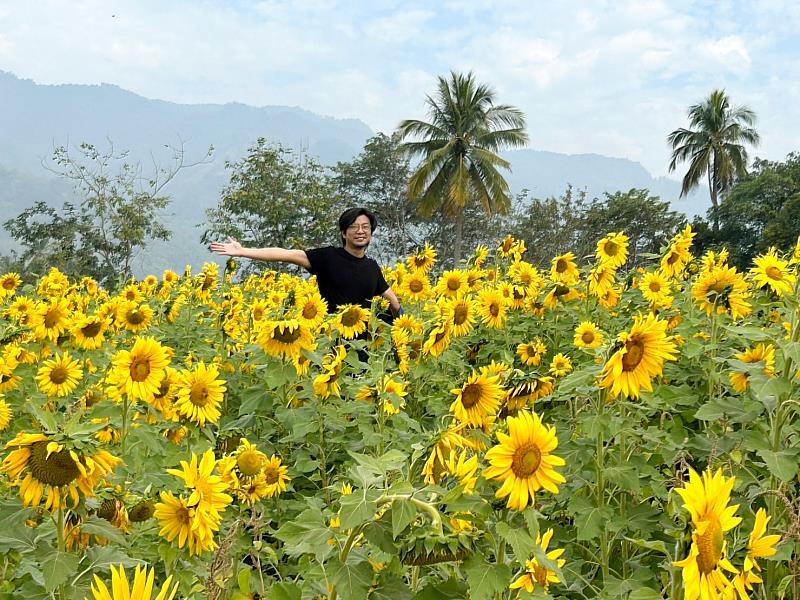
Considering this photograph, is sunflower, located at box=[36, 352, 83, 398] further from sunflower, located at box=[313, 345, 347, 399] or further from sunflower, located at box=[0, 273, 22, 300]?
sunflower, located at box=[0, 273, 22, 300]

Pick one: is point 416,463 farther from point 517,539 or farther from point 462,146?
point 462,146

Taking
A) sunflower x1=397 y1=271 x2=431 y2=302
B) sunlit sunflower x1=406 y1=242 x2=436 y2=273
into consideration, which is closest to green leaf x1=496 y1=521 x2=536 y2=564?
sunflower x1=397 y1=271 x2=431 y2=302

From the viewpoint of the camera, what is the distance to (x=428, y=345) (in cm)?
316

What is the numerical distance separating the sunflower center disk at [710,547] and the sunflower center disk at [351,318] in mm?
2605

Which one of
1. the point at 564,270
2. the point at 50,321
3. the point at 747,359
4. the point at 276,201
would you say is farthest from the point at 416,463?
the point at 276,201

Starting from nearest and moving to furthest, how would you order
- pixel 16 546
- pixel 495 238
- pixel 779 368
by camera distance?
1. pixel 16 546
2. pixel 779 368
3. pixel 495 238

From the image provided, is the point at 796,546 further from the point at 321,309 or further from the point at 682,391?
the point at 321,309

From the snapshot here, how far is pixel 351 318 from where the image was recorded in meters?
3.57

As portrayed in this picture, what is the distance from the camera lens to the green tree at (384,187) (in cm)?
3528

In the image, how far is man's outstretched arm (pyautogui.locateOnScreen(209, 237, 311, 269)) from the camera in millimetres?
4254

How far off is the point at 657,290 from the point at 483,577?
3761 millimetres

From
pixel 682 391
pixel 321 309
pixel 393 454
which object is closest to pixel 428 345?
pixel 321 309

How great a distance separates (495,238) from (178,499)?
32678 mm

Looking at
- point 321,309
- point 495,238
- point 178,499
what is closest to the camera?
point 178,499
